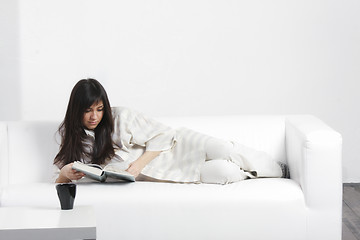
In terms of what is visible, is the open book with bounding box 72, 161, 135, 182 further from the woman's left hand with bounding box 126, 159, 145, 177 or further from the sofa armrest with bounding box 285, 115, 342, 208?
the sofa armrest with bounding box 285, 115, 342, 208

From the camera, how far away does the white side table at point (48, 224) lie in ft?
7.53

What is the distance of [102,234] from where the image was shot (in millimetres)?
3178

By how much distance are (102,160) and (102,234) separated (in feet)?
1.66

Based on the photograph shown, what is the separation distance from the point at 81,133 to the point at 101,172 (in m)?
0.45

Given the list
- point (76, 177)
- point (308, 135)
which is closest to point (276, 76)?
point (308, 135)

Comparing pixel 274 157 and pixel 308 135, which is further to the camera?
pixel 274 157

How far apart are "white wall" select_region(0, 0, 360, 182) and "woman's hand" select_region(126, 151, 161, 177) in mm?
1661

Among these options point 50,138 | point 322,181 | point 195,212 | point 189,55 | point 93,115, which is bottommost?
point 195,212

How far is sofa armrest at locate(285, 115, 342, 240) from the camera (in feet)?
10.5

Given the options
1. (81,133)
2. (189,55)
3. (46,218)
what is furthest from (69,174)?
(189,55)

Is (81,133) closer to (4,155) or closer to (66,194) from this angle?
(4,155)

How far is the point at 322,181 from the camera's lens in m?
3.24

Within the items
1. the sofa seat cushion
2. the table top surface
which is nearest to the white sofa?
the sofa seat cushion

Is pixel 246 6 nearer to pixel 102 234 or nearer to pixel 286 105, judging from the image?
A: pixel 286 105
